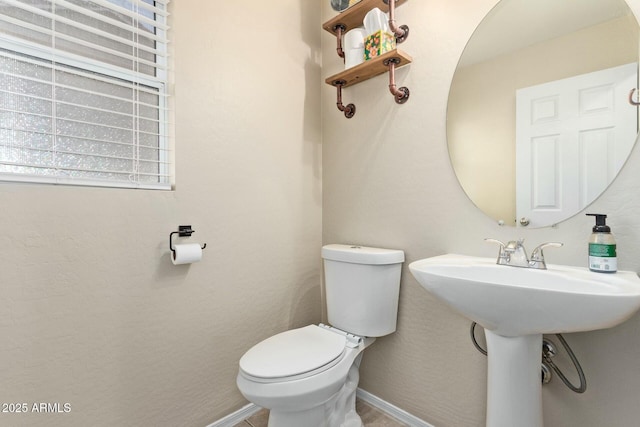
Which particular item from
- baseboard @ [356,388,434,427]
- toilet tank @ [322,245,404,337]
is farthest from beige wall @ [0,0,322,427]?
baseboard @ [356,388,434,427]

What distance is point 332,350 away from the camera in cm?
127

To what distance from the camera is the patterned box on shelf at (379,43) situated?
1425 millimetres

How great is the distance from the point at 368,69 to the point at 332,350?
1.30 metres

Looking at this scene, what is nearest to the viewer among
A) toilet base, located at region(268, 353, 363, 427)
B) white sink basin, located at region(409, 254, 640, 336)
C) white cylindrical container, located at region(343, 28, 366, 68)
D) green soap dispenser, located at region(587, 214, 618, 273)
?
white sink basin, located at region(409, 254, 640, 336)

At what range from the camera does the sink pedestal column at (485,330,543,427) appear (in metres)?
0.95

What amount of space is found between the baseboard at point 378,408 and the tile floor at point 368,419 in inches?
0.7

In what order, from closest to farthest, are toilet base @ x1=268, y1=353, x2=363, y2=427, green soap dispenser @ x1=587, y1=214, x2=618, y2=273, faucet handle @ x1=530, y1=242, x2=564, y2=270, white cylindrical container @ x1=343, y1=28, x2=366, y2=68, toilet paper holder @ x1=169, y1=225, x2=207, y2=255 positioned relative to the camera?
1. green soap dispenser @ x1=587, y1=214, x2=618, y2=273
2. faucet handle @ x1=530, y1=242, x2=564, y2=270
3. toilet base @ x1=268, y1=353, x2=363, y2=427
4. toilet paper holder @ x1=169, y1=225, x2=207, y2=255
5. white cylindrical container @ x1=343, y1=28, x2=366, y2=68

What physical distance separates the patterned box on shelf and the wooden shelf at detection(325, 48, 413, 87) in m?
0.04

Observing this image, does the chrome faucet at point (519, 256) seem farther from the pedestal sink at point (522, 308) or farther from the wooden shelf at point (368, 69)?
the wooden shelf at point (368, 69)

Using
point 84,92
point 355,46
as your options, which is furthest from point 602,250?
point 84,92

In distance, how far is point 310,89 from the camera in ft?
6.08

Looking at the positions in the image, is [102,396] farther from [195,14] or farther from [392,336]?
[195,14]

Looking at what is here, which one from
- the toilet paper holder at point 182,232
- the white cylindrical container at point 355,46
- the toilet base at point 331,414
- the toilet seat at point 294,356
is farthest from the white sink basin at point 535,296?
the white cylindrical container at point 355,46

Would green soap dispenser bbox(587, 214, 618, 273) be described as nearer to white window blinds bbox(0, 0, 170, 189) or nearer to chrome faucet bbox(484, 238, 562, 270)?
chrome faucet bbox(484, 238, 562, 270)
